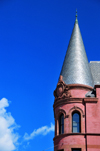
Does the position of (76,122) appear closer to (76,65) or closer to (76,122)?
(76,122)

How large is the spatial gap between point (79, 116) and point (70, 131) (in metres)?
2.21

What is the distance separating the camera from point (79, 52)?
42.9 meters

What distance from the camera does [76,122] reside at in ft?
123

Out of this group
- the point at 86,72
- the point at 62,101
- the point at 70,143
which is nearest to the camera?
the point at 70,143

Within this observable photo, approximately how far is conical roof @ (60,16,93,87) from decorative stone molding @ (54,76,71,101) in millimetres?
651

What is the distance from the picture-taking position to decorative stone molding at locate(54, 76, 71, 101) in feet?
126

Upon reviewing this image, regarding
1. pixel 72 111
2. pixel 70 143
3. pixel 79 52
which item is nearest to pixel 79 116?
pixel 72 111

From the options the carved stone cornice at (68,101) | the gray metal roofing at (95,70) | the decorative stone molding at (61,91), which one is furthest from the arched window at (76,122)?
the gray metal roofing at (95,70)

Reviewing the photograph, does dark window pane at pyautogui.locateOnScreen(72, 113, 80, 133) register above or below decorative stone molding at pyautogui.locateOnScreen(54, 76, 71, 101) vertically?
below

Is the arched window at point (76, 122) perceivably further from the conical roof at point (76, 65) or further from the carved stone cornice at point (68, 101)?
the conical roof at point (76, 65)

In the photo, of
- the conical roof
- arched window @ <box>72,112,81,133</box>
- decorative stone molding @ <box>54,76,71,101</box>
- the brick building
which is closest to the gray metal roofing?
the brick building

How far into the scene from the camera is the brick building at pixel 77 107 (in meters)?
36.0

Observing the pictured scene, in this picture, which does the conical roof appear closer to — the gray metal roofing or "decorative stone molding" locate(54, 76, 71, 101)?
"decorative stone molding" locate(54, 76, 71, 101)

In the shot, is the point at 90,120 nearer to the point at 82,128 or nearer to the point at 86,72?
the point at 82,128
